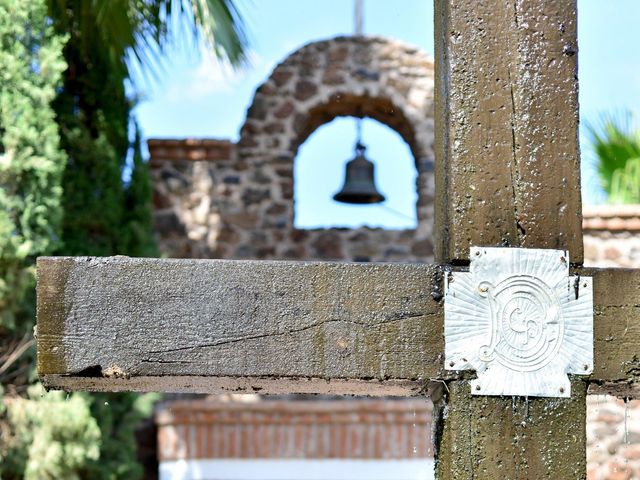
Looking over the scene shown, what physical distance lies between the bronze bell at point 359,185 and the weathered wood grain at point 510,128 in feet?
16.7

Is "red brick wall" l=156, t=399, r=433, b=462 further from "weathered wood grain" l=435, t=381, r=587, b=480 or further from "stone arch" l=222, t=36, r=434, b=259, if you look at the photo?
"weathered wood grain" l=435, t=381, r=587, b=480

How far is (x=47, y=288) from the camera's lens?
1615 mm

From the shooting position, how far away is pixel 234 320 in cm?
163

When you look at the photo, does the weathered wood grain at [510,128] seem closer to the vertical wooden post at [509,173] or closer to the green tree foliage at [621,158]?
the vertical wooden post at [509,173]

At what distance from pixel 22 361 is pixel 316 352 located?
136 inches

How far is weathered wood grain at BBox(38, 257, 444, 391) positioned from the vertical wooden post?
12cm

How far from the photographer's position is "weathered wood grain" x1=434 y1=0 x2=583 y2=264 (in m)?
1.65

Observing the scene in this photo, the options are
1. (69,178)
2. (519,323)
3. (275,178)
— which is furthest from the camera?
(275,178)

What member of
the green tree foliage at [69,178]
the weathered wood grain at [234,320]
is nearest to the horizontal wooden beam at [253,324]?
the weathered wood grain at [234,320]

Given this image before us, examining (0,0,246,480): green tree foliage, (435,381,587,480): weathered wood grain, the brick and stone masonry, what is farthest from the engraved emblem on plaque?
the brick and stone masonry

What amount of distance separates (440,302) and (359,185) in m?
5.20

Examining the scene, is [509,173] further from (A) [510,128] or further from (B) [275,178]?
(B) [275,178]

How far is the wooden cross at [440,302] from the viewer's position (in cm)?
161

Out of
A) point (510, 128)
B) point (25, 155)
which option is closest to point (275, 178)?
point (25, 155)
